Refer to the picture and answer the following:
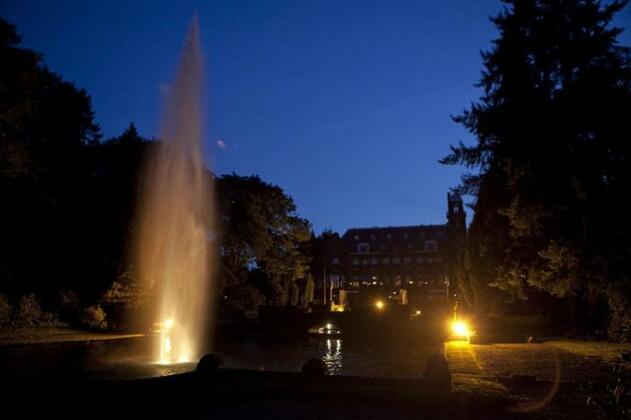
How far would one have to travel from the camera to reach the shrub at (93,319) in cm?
3119

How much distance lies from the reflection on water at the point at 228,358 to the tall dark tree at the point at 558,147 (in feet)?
27.2

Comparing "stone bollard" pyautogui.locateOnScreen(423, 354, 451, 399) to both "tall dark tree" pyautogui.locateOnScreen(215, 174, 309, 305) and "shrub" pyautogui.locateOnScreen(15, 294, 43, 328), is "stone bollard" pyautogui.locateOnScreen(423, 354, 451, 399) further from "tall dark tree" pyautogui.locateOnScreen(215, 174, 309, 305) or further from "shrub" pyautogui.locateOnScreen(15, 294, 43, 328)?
"tall dark tree" pyautogui.locateOnScreen(215, 174, 309, 305)

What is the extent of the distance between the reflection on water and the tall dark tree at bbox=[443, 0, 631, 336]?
8278 millimetres

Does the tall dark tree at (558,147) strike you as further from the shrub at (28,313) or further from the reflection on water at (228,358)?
the shrub at (28,313)

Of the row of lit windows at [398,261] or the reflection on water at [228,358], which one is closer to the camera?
the reflection on water at [228,358]

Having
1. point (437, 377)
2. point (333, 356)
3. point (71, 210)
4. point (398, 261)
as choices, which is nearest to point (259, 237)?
point (71, 210)

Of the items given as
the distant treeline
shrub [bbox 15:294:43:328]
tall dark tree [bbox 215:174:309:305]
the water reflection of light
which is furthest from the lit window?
shrub [bbox 15:294:43:328]

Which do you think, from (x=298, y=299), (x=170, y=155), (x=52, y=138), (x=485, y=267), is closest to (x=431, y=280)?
(x=298, y=299)

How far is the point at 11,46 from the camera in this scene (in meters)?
29.5

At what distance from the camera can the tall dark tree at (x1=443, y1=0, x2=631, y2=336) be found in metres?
22.7

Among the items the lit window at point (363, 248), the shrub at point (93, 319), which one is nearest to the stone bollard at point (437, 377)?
the shrub at point (93, 319)

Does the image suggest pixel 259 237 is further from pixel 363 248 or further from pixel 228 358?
pixel 363 248

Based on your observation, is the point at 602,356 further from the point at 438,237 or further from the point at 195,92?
the point at 438,237

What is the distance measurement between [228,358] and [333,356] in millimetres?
4067
